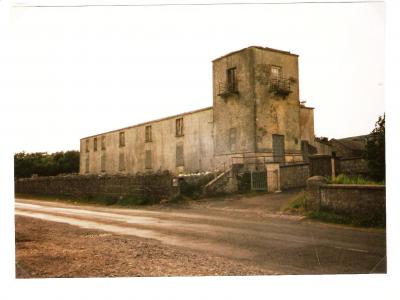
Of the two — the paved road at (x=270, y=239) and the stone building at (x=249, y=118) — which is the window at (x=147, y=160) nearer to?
the stone building at (x=249, y=118)

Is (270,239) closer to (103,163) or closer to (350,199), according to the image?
(350,199)

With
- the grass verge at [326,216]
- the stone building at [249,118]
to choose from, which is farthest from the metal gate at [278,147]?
the grass verge at [326,216]

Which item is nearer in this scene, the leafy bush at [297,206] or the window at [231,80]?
the leafy bush at [297,206]

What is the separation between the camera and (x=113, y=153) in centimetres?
3180

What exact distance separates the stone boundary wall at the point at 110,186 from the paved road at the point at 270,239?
188 inches

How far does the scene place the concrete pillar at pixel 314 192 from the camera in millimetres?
10492

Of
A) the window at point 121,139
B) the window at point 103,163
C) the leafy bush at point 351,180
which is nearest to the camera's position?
the leafy bush at point 351,180

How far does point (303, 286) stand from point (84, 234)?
18.7ft

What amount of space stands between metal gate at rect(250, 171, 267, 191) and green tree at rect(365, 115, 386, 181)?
6.32 m

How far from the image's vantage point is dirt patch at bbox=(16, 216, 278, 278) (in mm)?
6367

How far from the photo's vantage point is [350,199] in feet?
A: 31.1

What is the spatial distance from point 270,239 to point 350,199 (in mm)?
3236

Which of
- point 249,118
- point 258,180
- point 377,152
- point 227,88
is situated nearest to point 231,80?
point 227,88

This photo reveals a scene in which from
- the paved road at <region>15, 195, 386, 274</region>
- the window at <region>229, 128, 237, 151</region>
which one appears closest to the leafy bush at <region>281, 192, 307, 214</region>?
the paved road at <region>15, 195, 386, 274</region>
